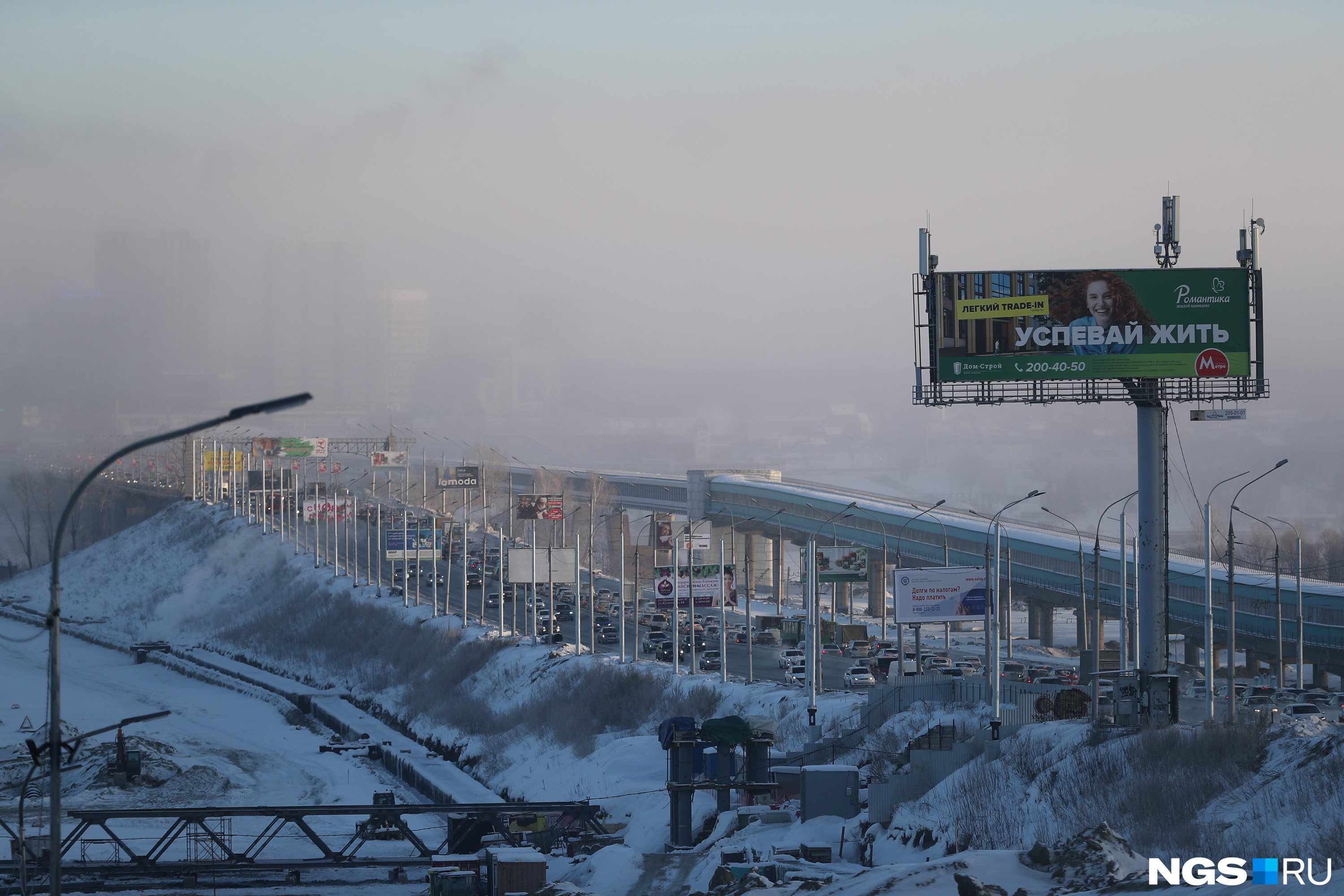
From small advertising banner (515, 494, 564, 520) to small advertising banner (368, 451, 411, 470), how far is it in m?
59.1

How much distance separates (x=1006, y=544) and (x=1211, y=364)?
49.3m

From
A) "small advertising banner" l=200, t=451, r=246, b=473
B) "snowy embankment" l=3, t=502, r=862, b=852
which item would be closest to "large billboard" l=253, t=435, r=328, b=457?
"small advertising banner" l=200, t=451, r=246, b=473

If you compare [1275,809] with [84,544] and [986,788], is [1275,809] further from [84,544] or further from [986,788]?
[84,544]

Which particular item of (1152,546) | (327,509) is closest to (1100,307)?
(1152,546)

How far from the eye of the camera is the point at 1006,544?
87250 millimetres

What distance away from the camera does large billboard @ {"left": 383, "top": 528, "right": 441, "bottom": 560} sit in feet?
275

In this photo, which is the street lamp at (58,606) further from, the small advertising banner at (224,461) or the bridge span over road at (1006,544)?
the small advertising banner at (224,461)

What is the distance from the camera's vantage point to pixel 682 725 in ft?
134

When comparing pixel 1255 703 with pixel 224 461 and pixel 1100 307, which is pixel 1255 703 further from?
pixel 224 461

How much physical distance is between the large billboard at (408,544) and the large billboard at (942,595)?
1628 inches

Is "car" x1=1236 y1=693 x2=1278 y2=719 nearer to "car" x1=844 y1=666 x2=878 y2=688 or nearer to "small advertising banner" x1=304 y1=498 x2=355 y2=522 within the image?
"car" x1=844 y1=666 x2=878 y2=688

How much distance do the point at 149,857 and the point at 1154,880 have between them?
3210 centimetres

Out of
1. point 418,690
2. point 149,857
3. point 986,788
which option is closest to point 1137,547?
point 986,788

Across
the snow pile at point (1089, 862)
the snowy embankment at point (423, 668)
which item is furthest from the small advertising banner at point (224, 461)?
the snow pile at point (1089, 862)
